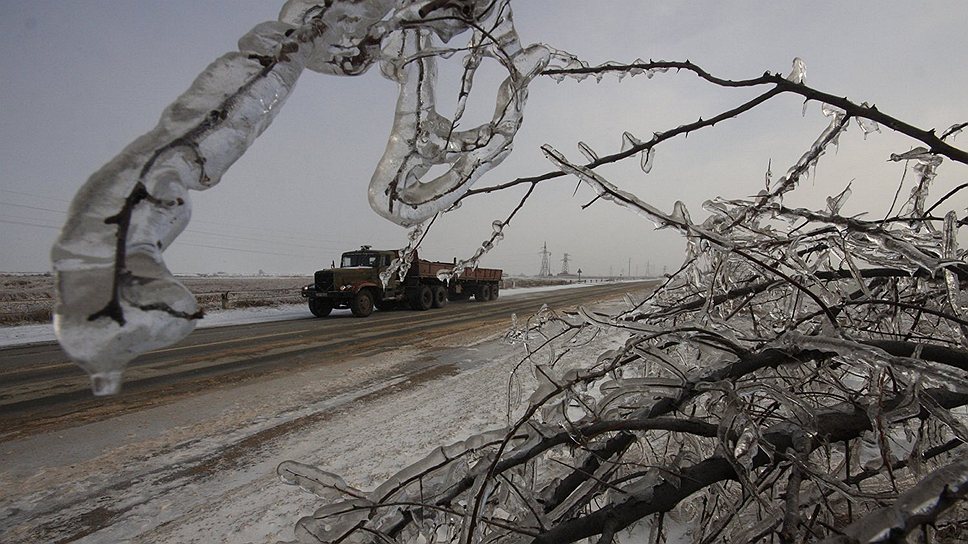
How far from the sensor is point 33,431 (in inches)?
173

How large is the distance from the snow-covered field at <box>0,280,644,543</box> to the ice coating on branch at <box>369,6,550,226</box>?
188 centimetres

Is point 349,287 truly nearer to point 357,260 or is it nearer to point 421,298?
point 357,260

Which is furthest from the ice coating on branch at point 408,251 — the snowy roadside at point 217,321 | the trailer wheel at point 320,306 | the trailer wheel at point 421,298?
the trailer wheel at point 421,298

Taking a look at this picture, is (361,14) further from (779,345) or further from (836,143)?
(836,143)

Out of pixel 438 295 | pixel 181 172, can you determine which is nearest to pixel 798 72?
pixel 181 172

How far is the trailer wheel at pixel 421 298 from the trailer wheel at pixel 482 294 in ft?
17.2

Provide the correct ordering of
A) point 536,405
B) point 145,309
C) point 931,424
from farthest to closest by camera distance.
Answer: point 931,424 < point 536,405 < point 145,309

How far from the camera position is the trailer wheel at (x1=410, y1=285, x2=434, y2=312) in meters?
18.0

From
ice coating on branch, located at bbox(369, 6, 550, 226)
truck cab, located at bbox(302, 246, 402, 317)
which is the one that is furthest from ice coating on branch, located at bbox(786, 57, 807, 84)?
truck cab, located at bbox(302, 246, 402, 317)

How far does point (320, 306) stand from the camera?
15.6 meters

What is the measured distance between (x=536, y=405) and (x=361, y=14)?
0.82m

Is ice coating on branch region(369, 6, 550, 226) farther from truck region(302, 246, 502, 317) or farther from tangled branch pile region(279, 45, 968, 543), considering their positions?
truck region(302, 246, 502, 317)

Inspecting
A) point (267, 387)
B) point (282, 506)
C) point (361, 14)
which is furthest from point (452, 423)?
point (361, 14)

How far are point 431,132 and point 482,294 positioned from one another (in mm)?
22762
